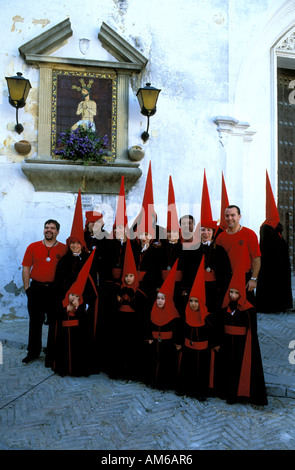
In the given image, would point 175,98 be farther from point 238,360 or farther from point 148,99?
point 238,360

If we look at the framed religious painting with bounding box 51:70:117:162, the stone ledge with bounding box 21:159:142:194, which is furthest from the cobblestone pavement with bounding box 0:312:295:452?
the framed religious painting with bounding box 51:70:117:162

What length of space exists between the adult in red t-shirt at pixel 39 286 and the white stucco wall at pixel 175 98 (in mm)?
2031

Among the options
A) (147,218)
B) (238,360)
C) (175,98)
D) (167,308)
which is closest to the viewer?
(238,360)

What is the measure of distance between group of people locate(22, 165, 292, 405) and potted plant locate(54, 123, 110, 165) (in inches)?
77.6

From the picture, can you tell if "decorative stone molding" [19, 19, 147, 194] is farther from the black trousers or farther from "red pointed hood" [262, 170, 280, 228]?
the black trousers

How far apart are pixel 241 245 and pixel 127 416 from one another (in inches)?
91.1

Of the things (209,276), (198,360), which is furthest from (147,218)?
(198,360)

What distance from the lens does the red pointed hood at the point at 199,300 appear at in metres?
3.88

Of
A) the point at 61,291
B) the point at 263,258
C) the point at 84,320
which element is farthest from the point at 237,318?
the point at 263,258

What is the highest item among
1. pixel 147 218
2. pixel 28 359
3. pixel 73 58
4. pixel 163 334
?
pixel 73 58

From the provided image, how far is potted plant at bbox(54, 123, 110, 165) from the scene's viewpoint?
695cm

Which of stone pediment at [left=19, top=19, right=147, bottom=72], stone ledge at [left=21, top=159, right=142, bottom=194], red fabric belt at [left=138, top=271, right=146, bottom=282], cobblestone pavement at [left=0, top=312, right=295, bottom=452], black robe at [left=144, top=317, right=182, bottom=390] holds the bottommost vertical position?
cobblestone pavement at [left=0, top=312, right=295, bottom=452]

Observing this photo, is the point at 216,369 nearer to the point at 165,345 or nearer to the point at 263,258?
the point at 165,345

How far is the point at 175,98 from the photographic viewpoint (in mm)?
7637
